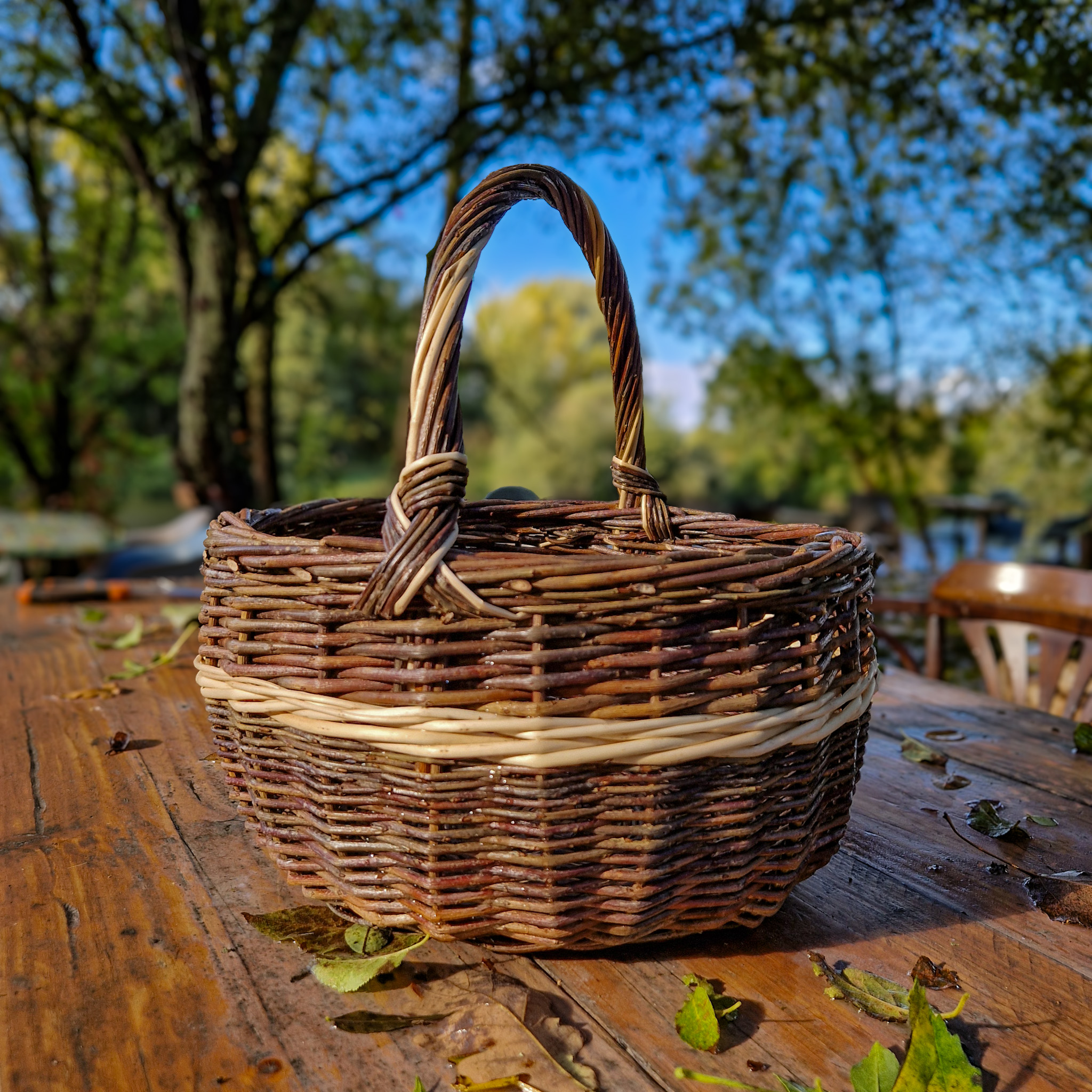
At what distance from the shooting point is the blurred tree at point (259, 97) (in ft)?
14.4

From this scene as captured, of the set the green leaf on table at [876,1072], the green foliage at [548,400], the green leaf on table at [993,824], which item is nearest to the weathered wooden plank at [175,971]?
the green leaf on table at [876,1072]

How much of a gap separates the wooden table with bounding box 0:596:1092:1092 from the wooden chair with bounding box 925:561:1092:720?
871 millimetres

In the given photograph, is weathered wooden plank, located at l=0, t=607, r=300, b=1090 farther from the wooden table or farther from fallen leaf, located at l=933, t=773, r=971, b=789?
fallen leaf, located at l=933, t=773, r=971, b=789

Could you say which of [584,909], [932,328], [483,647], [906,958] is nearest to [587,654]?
[483,647]

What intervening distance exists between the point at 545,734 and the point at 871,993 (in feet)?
1.17

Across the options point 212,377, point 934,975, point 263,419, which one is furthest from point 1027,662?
point 263,419

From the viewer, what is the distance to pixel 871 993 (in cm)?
71

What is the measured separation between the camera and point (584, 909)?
709mm

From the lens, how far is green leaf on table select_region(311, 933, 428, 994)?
0.70 m

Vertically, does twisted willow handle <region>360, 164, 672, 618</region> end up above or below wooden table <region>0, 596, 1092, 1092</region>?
above

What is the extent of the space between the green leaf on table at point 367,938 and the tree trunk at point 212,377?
4.35 meters

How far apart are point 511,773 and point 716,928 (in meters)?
0.28

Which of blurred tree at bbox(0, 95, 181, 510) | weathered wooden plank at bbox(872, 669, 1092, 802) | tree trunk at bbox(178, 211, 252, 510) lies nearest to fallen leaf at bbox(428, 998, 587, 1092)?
weathered wooden plank at bbox(872, 669, 1092, 802)

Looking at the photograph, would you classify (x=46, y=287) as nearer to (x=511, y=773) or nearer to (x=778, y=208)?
(x=778, y=208)
